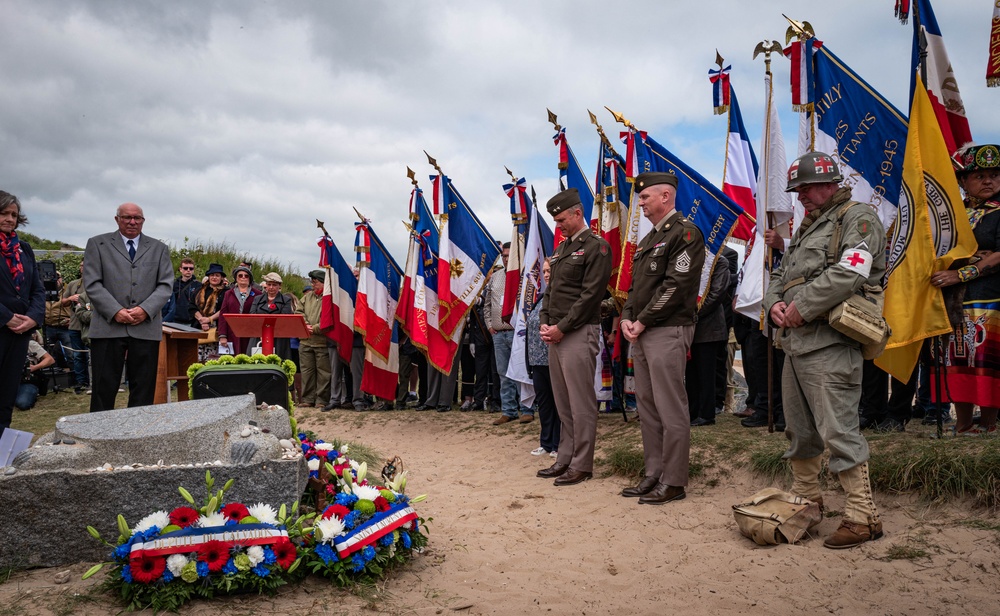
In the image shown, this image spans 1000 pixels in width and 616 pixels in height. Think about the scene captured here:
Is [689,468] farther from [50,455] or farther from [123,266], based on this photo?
[123,266]

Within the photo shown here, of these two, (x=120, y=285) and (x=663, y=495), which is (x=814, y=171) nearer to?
(x=663, y=495)

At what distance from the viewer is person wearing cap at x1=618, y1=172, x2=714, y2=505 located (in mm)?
5199

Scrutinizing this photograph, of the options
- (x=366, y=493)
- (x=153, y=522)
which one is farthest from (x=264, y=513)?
(x=366, y=493)

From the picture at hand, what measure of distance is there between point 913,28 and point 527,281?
14.2ft

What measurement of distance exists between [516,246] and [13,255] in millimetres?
5121

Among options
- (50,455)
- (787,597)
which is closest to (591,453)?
(787,597)

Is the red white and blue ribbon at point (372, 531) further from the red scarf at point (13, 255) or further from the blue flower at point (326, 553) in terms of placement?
the red scarf at point (13, 255)

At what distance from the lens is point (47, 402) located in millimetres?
11242

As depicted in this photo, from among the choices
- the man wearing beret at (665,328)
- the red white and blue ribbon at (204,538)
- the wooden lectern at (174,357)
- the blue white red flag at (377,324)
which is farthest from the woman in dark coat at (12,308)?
the blue white red flag at (377,324)

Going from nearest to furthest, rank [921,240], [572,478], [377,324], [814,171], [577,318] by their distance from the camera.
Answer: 1. [814,171]
2. [921,240]
3. [577,318]
4. [572,478]
5. [377,324]

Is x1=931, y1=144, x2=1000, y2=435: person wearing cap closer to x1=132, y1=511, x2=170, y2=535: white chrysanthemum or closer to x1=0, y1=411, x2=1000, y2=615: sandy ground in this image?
x1=0, y1=411, x2=1000, y2=615: sandy ground

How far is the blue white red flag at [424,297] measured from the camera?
9.50 meters

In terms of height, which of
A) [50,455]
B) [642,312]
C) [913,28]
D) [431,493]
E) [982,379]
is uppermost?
[913,28]

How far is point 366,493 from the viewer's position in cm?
399
